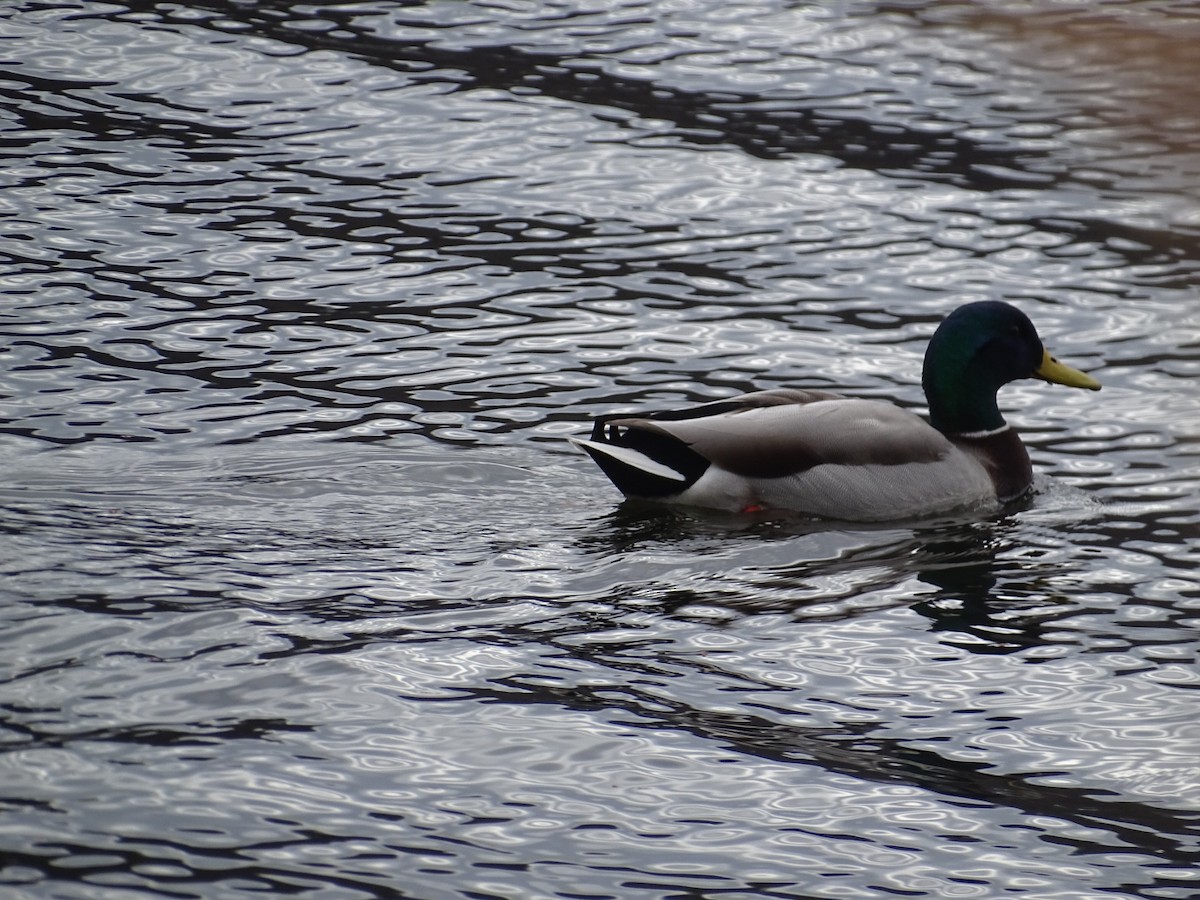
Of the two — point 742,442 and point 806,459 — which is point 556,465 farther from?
point 806,459

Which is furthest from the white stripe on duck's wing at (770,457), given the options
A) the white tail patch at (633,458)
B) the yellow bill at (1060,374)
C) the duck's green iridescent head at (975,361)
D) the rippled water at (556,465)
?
the yellow bill at (1060,374)

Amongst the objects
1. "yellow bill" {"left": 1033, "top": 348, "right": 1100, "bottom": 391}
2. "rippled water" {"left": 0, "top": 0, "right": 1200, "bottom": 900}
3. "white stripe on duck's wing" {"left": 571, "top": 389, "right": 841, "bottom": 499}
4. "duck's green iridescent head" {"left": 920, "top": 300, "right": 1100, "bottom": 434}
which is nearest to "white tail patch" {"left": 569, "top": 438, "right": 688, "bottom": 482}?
"white stripe on duck's wing" {"left": 571, "top": 389, "right": 841, "bottom": 499}

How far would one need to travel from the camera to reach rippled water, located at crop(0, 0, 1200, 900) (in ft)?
19.9

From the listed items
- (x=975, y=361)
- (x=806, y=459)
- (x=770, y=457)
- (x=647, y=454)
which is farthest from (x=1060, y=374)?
(x=647, y=454)

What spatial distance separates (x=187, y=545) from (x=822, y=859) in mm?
3379

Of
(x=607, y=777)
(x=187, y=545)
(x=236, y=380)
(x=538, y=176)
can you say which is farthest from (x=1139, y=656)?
(x=538, y=176)

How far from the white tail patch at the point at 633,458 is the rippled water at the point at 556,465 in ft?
0.85

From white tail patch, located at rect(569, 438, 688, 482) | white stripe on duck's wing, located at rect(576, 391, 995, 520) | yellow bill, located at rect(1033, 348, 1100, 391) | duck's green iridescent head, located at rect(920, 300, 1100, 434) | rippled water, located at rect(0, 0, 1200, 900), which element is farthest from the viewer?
yellow bill, located at rect(1033, 348, 1100, 391)

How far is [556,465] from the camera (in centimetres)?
960

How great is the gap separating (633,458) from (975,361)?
82.8 inches

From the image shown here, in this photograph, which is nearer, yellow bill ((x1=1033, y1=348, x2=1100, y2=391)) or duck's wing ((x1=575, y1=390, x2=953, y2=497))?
duck's wing ((x1=575, y1=390, x2=953, y2=497))

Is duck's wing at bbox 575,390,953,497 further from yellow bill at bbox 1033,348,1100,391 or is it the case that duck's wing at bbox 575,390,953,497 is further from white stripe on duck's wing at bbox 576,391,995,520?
yellow bill at bbox 1033,348,1100,391

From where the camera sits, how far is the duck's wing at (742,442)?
9062mm

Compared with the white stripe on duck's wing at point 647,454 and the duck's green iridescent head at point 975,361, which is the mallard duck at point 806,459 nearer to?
the white stripe on duck's wing at point 647,454
